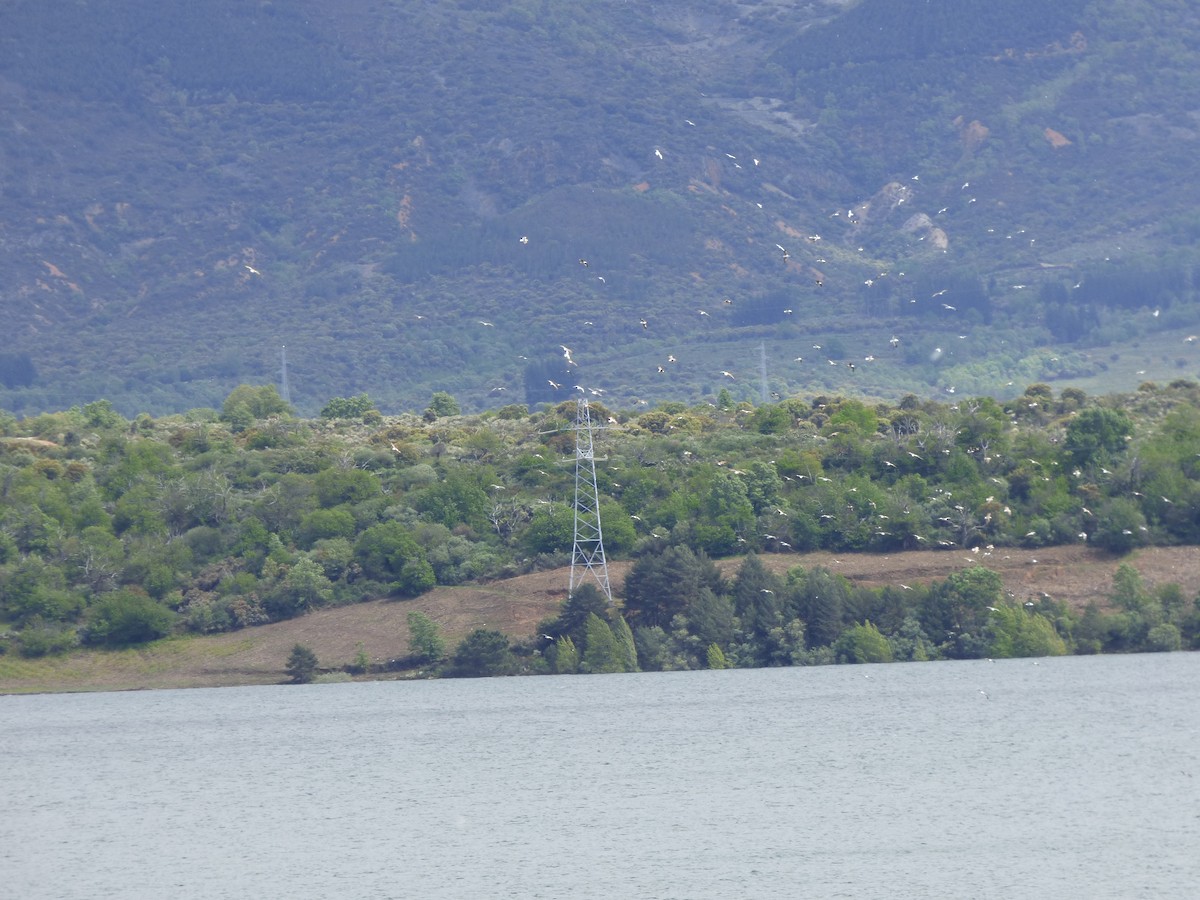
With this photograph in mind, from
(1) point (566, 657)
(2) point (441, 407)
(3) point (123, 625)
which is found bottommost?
(1) point (566, 657)

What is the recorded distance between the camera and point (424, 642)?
212 feet

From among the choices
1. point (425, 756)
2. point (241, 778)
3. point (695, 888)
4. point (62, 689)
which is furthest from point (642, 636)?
point (695, 888)

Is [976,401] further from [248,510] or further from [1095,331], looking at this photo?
[1095,331]

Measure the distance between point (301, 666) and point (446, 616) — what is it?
578 centimetres

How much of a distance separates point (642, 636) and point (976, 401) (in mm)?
31208

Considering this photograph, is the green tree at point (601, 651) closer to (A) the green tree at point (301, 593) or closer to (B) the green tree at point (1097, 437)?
(A) the green tree at point (301, 593)

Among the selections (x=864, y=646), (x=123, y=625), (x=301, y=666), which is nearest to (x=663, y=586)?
(x=864, y=646)

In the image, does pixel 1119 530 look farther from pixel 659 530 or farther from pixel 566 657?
pixel 566 657

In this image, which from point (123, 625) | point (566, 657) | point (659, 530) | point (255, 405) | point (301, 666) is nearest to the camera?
point (566, 657)

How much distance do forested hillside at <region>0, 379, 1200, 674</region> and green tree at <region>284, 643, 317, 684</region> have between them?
4146mm

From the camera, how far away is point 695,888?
36438 mm

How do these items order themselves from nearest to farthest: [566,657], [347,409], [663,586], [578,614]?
[566,657] → [578,614] → [663,586] → [347,409]

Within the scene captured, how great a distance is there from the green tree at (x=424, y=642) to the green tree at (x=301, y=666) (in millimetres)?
3485

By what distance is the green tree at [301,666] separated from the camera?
6475 cm
